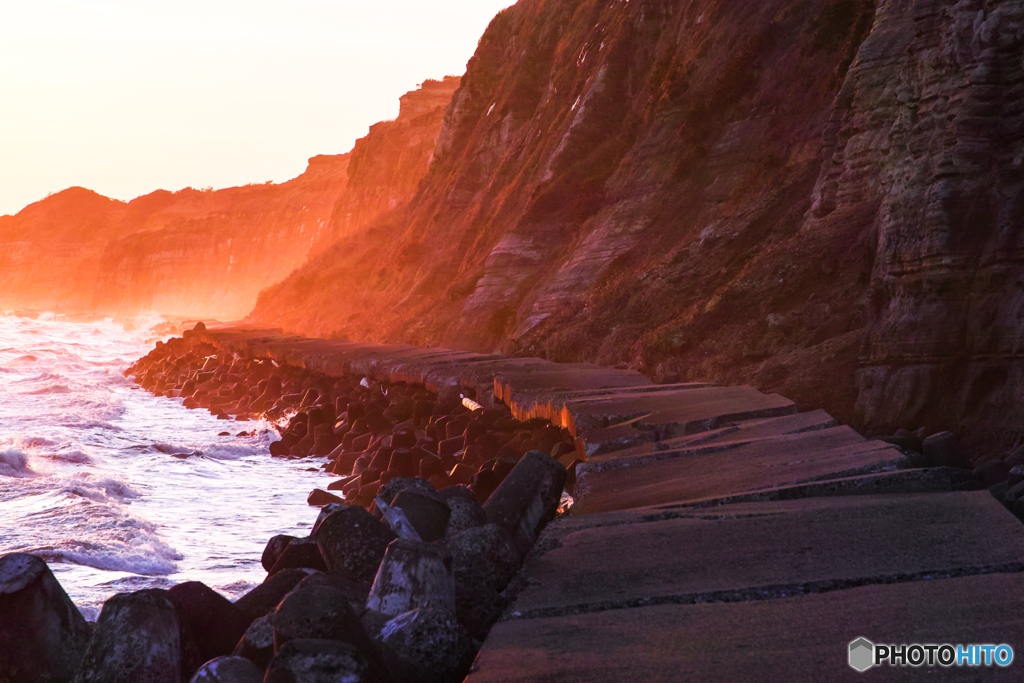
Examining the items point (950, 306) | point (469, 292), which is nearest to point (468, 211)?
point (469, 292)

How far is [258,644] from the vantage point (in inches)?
120

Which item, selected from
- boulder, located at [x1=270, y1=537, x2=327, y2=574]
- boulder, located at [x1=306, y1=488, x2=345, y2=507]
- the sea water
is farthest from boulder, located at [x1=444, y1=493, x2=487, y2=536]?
boulder, located at [x1=306, y1=488, x2=345, y2=507]

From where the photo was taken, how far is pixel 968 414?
6121 millimetres

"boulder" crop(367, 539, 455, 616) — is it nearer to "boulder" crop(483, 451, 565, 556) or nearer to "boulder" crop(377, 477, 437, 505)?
"boulder" crop(483, 451, 565, 556)

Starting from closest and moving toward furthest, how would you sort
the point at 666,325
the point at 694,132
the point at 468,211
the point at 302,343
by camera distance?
the point at 666,325 < the point at 694,132 < the point at 302,343 < the point at 468,211

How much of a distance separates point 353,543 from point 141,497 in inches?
235

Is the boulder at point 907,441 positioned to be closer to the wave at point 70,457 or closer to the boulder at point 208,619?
the boulder at point 208,619

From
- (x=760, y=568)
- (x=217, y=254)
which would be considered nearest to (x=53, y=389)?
(x=760, y=568)

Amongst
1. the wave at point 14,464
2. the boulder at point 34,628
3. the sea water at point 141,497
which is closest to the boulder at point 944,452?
the sea water at point 141,497

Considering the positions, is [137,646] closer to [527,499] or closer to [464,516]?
[464,516]

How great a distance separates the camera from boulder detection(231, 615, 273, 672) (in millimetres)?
3014

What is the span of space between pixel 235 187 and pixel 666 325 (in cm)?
12046

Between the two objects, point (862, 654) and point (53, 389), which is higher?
point (862, 654)

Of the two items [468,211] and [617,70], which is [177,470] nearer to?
[617,70]
